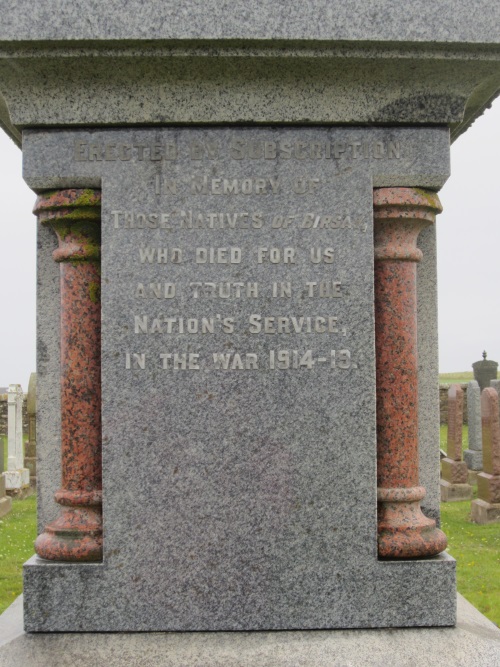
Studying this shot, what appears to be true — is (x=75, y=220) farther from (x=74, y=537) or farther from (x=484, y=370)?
(x=484, y=370)

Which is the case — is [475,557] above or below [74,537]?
below

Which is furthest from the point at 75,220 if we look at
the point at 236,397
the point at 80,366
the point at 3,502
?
the point at 3,502

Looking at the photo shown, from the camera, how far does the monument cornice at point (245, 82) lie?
3219 mm

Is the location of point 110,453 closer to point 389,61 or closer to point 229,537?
point 229,537

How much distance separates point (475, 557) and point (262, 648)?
5.63 m

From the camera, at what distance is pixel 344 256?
341cm

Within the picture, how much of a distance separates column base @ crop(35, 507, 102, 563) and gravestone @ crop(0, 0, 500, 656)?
0.01 metres

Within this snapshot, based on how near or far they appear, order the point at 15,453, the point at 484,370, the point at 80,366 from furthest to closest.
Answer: the point at 484,370 → the point at 15,453 → the point at 80,366

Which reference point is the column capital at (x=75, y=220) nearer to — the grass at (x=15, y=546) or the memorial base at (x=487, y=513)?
the grass at (x=15, y=546)

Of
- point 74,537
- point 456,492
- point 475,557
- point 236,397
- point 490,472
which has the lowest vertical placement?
point 475,557

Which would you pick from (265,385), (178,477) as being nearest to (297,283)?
(265,385)

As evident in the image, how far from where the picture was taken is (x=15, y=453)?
1305cm

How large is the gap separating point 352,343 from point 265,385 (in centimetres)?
42

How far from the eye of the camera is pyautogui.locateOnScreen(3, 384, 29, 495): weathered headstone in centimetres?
1278
